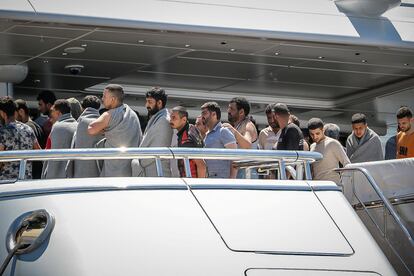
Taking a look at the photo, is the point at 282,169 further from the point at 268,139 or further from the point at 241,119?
the point at 268,139

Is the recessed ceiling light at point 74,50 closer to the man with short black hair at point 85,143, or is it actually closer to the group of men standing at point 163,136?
the group of men standing at point 163,136

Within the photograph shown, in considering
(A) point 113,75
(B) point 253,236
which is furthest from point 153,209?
(A) point 113,75

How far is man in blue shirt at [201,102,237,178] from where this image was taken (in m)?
8.28

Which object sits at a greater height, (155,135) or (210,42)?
(210,42)

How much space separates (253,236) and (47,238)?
857 millimetres

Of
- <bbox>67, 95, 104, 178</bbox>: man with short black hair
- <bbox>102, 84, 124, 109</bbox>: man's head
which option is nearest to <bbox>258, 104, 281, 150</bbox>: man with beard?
<bbox>67, 95, 104, 178</bbox>: man with short black hair

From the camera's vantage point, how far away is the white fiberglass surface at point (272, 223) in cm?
373

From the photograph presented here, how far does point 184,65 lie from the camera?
18.9 metres

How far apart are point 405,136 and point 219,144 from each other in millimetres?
2865

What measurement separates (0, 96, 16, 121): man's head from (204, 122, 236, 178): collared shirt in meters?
2.39

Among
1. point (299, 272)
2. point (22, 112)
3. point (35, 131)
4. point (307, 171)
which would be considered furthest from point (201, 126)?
point (299, 272)

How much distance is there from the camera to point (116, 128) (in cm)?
789

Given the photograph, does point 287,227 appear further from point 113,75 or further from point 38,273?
point 113,75

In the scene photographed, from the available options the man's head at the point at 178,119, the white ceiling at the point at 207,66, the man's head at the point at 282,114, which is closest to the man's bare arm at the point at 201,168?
the man's head at the point at 178,119
